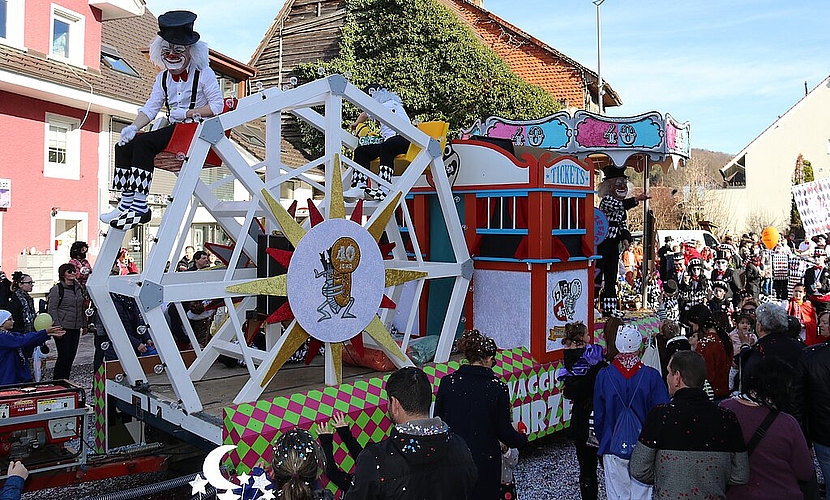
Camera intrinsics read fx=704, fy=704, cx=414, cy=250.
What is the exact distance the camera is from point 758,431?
3.36 m

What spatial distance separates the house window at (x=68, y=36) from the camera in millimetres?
14391

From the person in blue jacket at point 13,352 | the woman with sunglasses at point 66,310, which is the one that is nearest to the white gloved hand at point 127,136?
the person in blue jacket at point 13,352

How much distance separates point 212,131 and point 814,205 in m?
9.27

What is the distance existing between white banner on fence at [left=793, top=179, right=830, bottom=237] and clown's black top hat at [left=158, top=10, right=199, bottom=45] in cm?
895

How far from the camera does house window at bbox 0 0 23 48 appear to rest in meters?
13.1

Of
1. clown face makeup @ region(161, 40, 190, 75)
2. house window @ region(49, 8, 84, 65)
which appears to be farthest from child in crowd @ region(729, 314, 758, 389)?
house window @ region(49, 8, 84, 65)

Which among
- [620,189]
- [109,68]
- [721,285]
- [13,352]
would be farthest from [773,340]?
[109,68]

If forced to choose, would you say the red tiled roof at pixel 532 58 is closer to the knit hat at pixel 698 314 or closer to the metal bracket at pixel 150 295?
the knit hat at pixel 698 314

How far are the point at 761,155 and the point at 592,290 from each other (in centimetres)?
3060

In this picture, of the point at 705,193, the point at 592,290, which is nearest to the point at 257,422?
the point at 592,290

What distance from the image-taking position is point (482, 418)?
13.0 ft

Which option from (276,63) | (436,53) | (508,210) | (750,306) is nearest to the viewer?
(508,210)

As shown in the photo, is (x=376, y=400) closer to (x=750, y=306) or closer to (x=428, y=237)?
(x=428, y=237)

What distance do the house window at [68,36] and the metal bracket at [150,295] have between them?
1216cm
